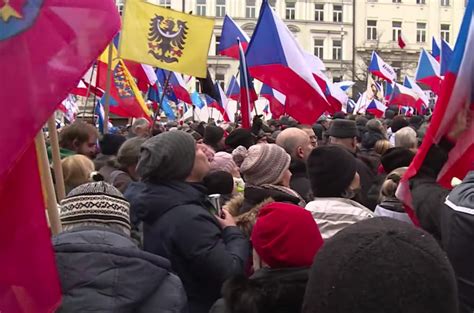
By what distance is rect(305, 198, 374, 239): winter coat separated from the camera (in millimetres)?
3020

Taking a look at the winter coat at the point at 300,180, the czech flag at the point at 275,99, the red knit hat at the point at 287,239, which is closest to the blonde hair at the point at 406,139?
the winter coat at the point at 300,180

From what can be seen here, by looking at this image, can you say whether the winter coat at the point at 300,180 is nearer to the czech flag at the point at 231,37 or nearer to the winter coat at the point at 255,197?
the winter coat at the point at 255,197

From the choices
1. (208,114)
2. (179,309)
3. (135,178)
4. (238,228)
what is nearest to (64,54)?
(179,309)

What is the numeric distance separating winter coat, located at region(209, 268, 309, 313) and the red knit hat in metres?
0.08

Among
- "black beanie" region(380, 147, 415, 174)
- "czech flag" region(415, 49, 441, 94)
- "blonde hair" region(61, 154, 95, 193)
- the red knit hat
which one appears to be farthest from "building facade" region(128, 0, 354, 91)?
the red knit hat

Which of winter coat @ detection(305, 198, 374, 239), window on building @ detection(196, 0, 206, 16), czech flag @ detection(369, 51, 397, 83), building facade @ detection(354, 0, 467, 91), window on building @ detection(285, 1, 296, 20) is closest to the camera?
winter coat @ detection(305, 198, 374, 239)

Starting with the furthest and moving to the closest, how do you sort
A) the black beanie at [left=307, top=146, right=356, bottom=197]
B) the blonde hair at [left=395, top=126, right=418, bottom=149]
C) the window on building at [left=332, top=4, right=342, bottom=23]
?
the window on building at [left=332, top=4, right=342, bottom=23], the blonde hair at [left=395, top=126, right=418, bottom=149], the black beanie at [left=307, top=146, right=356, bottom=197]

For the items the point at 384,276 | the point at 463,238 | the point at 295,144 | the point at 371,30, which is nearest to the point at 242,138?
the point at 295,144

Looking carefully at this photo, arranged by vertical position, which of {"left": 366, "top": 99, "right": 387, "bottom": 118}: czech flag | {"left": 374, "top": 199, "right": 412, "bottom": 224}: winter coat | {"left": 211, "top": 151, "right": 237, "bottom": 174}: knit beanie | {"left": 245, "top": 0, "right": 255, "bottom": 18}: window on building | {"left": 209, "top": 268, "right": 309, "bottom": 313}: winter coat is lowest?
{"left": 245, "top": 0, "right": 255, "bottom": 18}: window on building

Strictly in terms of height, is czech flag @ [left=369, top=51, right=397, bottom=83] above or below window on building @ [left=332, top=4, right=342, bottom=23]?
above

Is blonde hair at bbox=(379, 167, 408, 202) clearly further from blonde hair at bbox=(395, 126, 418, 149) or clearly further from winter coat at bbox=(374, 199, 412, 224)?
blonde hair at bbox=(395, 126, 418, 149)

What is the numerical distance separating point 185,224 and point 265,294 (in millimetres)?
903

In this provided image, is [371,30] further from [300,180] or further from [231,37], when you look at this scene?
[300,180]

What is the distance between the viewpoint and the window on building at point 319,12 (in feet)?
182
